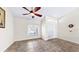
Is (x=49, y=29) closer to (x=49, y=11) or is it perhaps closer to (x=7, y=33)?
(x=49, y=11)

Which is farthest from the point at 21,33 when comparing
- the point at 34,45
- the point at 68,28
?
the point at 68,28

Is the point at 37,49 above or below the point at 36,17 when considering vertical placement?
below

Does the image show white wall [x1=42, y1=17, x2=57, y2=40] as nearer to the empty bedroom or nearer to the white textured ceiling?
the empty bedroom

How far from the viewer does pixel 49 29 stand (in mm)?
2324

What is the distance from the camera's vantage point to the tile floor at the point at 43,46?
2.08 m

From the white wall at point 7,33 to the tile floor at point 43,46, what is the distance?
125 mm

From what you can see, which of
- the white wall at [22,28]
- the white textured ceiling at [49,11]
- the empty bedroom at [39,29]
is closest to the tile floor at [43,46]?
the empty bedroom at [39,29]

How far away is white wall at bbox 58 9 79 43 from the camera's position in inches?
85.4

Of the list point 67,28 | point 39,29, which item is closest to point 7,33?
point 39,29

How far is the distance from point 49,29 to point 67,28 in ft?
1.44

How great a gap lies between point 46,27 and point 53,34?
0.81 feet

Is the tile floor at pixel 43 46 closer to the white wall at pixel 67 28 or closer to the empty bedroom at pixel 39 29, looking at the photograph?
the empty bedroom at pixel 39 29
